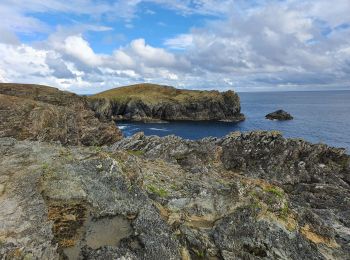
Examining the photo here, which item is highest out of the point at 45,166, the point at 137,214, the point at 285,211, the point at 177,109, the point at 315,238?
the point at 45,166

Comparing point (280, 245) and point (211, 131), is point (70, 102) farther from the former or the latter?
point (280, 245)

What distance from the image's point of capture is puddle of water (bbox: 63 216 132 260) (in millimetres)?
13867

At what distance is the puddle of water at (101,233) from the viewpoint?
546 inches

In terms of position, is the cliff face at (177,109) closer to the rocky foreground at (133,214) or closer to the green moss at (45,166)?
A: the rocky foreground at (133,214)

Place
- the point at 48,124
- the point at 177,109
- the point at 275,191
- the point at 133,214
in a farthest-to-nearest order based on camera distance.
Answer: the point at 177,109, the point at 48,124, the point at 275,191, the point at 133,214

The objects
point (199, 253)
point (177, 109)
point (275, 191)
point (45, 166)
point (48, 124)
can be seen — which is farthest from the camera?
point (177, 109)

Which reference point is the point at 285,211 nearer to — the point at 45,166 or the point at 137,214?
the point at 137,214

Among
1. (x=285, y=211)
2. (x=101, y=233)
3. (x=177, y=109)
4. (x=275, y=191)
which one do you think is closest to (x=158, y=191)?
(x=101, y=233)

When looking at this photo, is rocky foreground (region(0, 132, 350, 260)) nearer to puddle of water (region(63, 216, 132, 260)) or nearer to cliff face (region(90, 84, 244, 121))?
puddle of water (region(63, 216, 132, 260))

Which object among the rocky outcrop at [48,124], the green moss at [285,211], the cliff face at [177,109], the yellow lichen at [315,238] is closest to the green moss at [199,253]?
the green moss at [285,211]

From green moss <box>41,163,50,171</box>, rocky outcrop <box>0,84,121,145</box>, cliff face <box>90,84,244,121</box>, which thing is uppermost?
green moss <box>41,163,50,171</box>

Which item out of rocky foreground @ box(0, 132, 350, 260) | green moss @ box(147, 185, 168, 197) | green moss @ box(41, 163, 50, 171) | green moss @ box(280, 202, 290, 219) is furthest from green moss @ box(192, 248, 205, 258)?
green moss @ box(41, 163, 50, 171)

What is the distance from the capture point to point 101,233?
14.8m

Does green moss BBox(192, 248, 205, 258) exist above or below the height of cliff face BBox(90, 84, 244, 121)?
above
